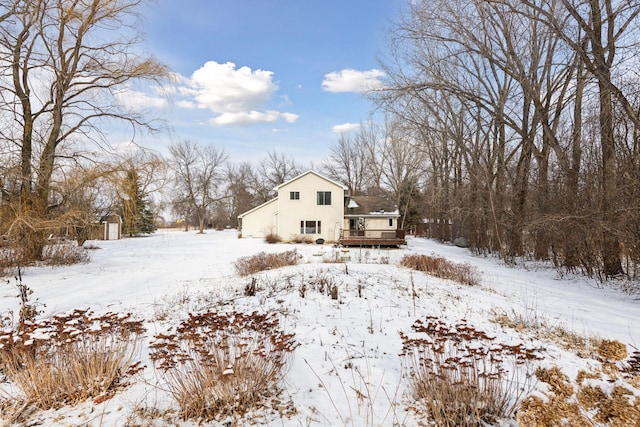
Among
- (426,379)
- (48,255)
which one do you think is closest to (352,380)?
(426,379)

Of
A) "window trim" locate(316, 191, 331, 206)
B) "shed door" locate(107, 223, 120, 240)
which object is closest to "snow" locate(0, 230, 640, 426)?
"window trim" locate(316, 191, 331, 206)

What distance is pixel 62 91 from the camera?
41.5 ft

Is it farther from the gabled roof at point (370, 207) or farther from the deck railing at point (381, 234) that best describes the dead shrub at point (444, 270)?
the gabled roof at point (370, 207)

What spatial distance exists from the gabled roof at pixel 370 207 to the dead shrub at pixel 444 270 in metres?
16.4

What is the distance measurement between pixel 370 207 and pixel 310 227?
19.5ft

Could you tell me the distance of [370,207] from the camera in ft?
97.6

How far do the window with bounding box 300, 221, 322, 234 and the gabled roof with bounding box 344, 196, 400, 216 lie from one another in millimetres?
2716

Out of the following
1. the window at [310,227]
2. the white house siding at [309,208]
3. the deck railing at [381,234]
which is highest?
the white house siding at [309,208]

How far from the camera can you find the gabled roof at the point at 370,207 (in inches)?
1122

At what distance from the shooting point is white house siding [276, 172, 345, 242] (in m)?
27.5

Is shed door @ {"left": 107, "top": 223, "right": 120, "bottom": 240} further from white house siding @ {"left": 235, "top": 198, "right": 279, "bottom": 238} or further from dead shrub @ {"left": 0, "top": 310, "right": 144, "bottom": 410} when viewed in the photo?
dead shrub @ {"left": 0, "top": 310, "right": 144, "bottom": 410}

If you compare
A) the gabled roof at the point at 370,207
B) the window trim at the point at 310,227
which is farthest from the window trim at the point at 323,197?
the gabled roof at the point at 370,207

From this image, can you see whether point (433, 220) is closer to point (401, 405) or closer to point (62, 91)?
point (62, 91)

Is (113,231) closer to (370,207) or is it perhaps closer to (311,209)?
(311,209)
